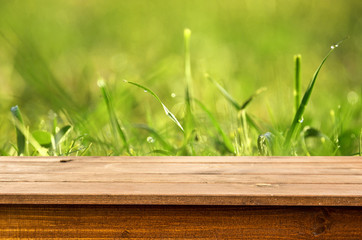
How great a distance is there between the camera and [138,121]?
8.92 feet

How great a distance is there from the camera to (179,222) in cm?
107

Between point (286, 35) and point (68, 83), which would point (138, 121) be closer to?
point (68, 83)

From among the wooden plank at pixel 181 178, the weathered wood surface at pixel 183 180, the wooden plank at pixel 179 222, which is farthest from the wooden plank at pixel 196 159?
the wooden plank at pixel 179 222

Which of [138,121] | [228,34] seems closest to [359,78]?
[228,34]

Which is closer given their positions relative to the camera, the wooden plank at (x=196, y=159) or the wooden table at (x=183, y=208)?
the wooden table at (x=183, y=208)

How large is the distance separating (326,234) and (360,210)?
8 cm

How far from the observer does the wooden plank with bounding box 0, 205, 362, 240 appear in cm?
106

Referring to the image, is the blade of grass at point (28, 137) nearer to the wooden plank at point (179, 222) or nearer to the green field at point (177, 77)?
the green field at point (177, 77)

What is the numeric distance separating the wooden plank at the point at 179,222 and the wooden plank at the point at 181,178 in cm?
9

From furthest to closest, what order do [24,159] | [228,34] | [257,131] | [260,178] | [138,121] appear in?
[228,34], [138,121], [257,131], [24,159], [260,178]

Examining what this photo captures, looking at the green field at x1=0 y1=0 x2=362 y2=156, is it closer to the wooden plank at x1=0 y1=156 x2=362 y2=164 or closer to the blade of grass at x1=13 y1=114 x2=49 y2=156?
the blade of grass at x1=13 y1=114 x2=49 y2=156

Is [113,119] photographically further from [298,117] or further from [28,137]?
[298,117]

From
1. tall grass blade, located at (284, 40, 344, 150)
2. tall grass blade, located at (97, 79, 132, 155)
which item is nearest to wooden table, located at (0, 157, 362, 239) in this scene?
tall grass blade, located at (284, 40, 344, 150)

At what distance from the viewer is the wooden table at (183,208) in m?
1.04
